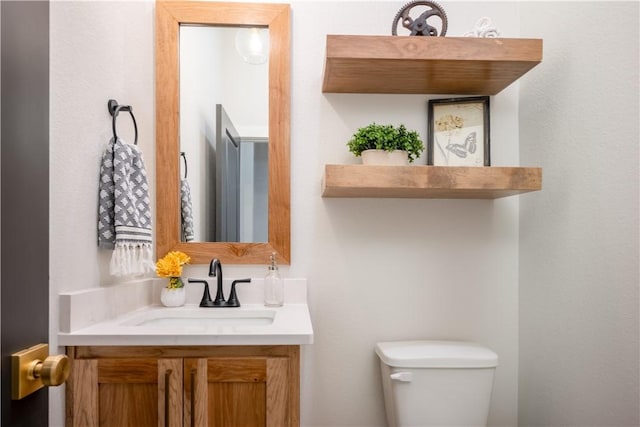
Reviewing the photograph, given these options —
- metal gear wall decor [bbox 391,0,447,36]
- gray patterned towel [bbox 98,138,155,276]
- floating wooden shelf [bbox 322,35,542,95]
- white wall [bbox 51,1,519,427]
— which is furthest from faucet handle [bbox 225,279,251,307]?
metal gear wall decor [bbox 391,0,447,36]

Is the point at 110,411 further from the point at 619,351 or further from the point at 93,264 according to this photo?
the point at 619,351

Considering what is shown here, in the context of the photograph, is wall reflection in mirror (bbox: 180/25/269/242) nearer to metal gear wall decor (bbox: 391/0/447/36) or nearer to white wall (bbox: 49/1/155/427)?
white wall (bbox: 49/1/155/427)

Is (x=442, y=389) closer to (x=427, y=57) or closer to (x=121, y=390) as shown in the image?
(x=121, y=390)

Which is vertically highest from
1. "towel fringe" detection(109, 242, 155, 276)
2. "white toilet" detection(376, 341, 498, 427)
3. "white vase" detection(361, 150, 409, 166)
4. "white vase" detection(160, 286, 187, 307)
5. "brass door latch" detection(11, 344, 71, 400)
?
"white vase" detection(361, 150, 409, 166)

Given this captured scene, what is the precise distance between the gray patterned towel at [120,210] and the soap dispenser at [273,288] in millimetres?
484

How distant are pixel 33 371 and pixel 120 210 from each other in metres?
0.90

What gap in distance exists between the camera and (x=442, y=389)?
163cm

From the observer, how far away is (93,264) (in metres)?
1.43

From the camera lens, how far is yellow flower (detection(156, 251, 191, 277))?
172 cm

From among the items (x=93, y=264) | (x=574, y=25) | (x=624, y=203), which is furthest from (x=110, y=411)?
(x=574, y=25)

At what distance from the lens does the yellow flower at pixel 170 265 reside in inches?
67.6

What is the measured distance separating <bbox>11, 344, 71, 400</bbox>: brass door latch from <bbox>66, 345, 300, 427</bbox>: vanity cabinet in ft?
2.17

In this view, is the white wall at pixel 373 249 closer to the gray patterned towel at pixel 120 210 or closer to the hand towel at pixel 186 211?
the hand towel at pixel 186 211

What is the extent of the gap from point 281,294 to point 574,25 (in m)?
1.42
